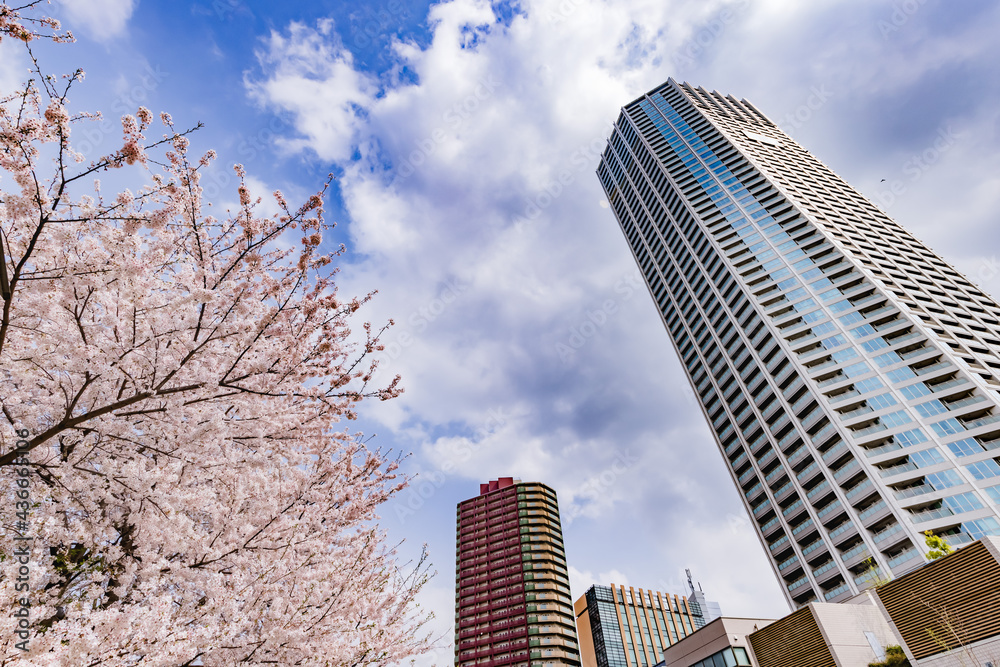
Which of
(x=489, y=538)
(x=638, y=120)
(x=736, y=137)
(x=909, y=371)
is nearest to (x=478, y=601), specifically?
(x=489, y=538)

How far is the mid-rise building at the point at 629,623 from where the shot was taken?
79438mm

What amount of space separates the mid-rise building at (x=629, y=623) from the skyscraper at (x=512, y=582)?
912 centimetres

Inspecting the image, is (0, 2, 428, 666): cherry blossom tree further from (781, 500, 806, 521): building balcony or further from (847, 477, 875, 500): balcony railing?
(781, 500, 806, 521): building balcony

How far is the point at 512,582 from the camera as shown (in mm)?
79562

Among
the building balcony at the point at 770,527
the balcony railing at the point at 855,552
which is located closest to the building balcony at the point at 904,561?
the balcony railing at the point at 855,552

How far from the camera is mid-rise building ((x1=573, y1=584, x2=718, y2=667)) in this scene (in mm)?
79438

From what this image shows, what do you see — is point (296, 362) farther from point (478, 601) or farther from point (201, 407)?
point (478, 601)

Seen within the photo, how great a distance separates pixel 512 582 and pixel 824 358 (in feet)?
203

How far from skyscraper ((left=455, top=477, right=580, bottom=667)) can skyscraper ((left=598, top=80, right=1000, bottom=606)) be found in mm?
41234

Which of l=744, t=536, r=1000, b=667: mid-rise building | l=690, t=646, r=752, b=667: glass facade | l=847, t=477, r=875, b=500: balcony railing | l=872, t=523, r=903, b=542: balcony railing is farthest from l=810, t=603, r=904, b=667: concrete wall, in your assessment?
l=847, t=477, r=875, b=500: balcony railing

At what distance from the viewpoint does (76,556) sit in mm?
5215

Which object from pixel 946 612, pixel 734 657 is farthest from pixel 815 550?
pixel 946 612

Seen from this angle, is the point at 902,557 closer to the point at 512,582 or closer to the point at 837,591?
the point at 837,591

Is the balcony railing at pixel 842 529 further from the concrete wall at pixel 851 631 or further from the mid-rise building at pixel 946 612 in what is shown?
the mid-rise building at pixel 946 612
